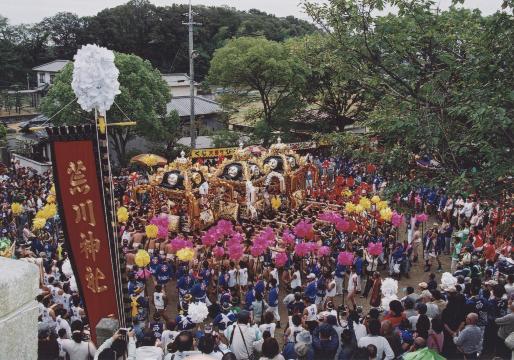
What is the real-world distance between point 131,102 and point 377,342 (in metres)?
20.4

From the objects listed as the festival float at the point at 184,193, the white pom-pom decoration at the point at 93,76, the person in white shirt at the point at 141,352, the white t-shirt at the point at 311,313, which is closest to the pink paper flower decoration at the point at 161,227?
the festival float at the point at 184,193

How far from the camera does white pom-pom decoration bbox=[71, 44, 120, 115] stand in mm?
7180

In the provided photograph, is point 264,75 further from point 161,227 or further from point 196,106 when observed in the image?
point 161,227

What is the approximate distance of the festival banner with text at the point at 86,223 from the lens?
24.9ft

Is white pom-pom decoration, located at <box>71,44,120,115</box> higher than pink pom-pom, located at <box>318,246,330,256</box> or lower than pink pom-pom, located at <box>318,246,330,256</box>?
higher

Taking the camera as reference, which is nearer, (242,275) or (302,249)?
(242,275)

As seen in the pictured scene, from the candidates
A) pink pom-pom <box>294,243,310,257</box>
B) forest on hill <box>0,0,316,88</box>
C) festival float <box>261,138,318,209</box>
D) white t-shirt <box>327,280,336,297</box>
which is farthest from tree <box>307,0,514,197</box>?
forest on hill <box>0,0,316,88</box>

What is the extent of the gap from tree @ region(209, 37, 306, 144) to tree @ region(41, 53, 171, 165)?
351cm

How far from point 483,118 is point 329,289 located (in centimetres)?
588

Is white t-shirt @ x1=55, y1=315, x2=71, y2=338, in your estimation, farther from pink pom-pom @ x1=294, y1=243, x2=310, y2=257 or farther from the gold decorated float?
the gold decorated float

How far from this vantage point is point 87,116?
990 inches

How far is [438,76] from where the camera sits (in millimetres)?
7965

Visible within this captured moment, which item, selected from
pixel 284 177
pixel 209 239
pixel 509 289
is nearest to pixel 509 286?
pixel 509 289

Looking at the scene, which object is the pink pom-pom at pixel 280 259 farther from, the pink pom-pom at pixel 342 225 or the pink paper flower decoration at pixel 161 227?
the pink paper flower decoration at pixel 161 227
